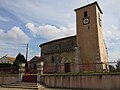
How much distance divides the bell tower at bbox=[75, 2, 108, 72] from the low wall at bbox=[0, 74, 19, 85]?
12.2 m

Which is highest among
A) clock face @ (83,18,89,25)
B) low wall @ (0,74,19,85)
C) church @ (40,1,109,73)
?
clock face @ (83,18,89,25)

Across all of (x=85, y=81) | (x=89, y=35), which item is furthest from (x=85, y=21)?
(x=85, y=81)

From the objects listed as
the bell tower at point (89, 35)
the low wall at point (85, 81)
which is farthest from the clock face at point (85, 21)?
the low wall at point (85, 81)

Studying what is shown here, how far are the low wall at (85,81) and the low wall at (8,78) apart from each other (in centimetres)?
491

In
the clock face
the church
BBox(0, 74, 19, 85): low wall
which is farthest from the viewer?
the clock face

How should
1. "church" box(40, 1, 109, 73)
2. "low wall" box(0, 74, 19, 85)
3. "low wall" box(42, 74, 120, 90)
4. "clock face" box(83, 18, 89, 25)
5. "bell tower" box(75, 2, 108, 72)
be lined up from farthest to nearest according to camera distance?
"clock face" box(83, 18, 89, 25), "church" box(40, 1, 109, 73), "bell tower" box(75, 2, 108, 72), "low wall" box(0, 74, 19, 85), "low wall" box(42, 74, 120, 90)

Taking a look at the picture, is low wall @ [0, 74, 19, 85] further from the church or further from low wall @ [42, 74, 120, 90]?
the church

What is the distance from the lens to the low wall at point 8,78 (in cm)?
2097

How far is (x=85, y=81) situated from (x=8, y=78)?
11.8m

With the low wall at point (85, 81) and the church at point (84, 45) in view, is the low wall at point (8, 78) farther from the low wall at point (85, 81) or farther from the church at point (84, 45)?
the church at point (84, 45)

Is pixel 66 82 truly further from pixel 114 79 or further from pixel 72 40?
pixel 72 40

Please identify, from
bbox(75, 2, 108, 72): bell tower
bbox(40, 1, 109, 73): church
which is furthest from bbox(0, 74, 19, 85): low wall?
bbox(75, 2, 108, 72): bell tower

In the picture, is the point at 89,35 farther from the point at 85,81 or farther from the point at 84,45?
the point at 85,81

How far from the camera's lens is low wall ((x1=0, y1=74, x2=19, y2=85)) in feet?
68.8
